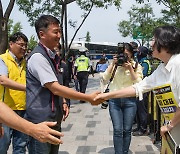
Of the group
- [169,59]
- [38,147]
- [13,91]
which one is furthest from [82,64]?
[169,59]

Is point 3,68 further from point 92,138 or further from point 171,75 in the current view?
point 92,138

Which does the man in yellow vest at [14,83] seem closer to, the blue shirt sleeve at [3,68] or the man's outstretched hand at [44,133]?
the blue shirt sleeve at [3,68]

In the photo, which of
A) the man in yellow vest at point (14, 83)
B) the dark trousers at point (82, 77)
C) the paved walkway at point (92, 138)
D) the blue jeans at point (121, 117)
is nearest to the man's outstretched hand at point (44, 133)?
the man in yellow vest at point (14, 83)

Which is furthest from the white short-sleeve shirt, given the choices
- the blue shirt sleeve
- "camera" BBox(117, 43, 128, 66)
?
the blue shirt sleeve

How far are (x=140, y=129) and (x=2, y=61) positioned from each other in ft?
11.7

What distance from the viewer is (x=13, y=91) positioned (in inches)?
144

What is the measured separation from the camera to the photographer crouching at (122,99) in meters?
4.20

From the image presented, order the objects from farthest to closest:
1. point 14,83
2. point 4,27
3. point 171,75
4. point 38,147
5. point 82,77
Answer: point 82,77 → point 4,27 → point 14,83 → point 38,147 → point 171,75

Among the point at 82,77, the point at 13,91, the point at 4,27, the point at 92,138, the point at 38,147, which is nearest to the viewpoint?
the point at 38,147

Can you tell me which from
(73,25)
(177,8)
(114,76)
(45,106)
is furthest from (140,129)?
(177,8)

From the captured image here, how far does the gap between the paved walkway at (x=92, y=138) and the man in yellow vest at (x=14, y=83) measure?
1.49 metres

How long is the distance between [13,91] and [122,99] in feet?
4.65

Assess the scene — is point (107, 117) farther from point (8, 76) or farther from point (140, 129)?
point (8, 76)

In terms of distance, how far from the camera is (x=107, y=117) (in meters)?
8.00
